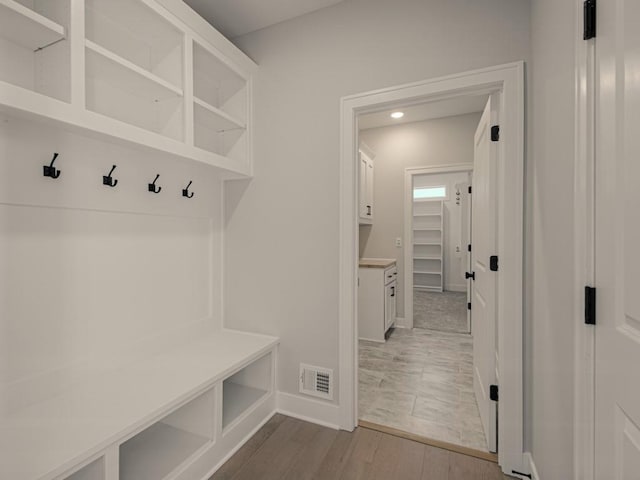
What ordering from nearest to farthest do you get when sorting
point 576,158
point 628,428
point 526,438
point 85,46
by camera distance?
point 628,428 < point 576,158 < point 85,46 < point 526,438

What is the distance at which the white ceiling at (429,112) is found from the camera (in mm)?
3797

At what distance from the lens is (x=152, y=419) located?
1.35 m

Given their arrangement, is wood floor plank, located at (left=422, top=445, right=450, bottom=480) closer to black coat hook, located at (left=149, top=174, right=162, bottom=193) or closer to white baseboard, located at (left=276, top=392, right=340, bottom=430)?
white baseboard, located at (left=276, top=392, right=340, bottom=430)

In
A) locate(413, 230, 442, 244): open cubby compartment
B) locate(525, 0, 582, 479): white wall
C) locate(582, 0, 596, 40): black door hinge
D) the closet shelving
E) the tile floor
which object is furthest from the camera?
locate(413, 230, 442, 244): open cubby compartment

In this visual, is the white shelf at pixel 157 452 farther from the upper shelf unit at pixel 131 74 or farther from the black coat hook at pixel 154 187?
the upper shelf unit at pixel 131 74

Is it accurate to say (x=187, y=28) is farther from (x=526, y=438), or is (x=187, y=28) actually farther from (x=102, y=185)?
(x=526, y=438)

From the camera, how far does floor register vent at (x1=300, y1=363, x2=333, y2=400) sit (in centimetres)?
213

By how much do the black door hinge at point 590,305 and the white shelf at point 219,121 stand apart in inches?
80.5

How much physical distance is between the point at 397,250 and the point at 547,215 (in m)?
3.02

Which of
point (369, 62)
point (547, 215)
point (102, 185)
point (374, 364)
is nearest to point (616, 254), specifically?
point (547, 215)

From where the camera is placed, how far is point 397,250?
441cm

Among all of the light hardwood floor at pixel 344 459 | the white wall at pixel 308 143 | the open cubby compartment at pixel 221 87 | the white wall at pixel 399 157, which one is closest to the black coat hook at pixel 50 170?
the open cubby compartment at pixel 221 87

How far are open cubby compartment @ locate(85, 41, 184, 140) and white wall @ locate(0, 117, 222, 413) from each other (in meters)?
0.20

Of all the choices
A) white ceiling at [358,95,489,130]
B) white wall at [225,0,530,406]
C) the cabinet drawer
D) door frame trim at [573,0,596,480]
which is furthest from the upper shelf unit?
the cabinet drawer
